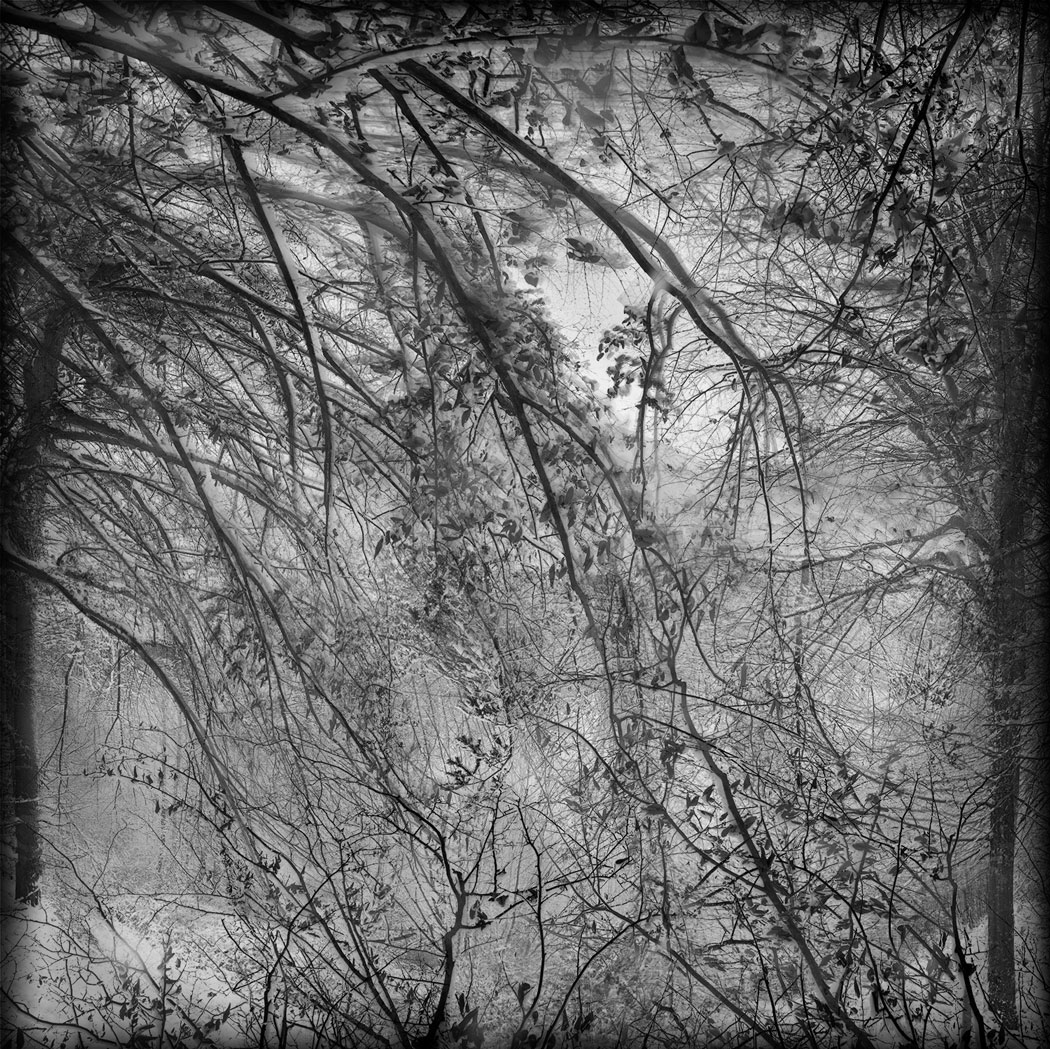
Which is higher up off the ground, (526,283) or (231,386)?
(526,283)

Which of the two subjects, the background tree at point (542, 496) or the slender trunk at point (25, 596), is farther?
the slender trunk at point (25, 596)

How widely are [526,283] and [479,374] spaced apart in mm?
204

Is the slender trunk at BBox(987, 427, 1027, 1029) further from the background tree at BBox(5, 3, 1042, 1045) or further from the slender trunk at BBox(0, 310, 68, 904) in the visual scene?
the slender trunk at BBox(0, 310, 68, 904)

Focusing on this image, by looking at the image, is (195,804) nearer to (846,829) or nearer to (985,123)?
(846,829)

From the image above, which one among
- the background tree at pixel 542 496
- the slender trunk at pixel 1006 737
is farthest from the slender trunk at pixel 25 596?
the slender trunk at pixel 1006 737

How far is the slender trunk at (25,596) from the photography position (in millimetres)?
1708

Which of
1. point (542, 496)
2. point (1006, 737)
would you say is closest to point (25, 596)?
point (542, 496)

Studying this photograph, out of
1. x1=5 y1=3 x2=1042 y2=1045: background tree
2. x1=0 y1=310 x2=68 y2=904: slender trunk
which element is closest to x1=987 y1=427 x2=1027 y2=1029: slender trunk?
x1=5 y1=3 x2=1042 y2=1045: background tree

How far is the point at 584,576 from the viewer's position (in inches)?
64.5

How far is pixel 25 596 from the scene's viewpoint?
1.73m

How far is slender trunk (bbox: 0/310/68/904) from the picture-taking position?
67.2 inches

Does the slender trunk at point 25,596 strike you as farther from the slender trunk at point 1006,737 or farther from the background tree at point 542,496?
the slender trunk at point 1006,737

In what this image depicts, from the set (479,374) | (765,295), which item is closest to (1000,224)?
(765,295)

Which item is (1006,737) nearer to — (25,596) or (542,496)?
(542,496)
